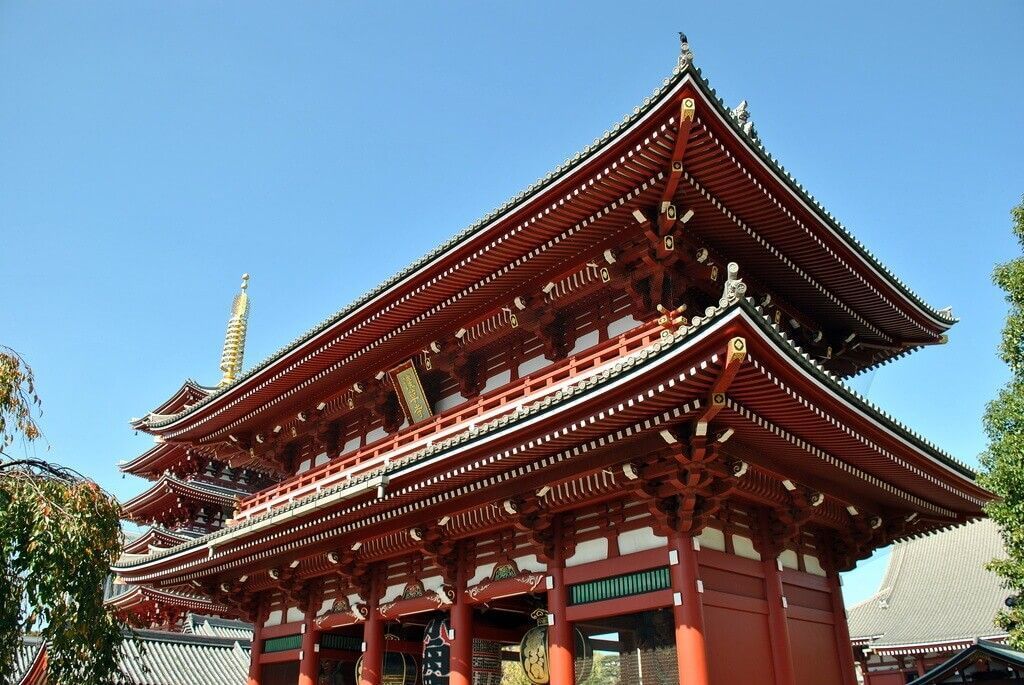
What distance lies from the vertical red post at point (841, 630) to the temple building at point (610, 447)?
0.05m

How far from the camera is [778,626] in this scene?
11117 millimetres

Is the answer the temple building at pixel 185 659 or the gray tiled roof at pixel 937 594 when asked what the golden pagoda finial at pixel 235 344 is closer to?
the temple building at pixel 185 659

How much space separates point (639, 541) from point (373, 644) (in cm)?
631

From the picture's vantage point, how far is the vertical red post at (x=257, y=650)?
1723 centimetres

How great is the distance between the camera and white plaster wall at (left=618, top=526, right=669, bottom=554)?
1053cm

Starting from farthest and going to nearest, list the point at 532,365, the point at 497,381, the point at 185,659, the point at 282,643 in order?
the point at 185,659 → the point at 282,643 → the point at 497,381 → the point at 532,365

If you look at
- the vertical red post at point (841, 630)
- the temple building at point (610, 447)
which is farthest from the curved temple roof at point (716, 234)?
the vertical red post at point (841, 630)

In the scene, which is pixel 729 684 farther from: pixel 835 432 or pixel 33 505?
pixel 33 505

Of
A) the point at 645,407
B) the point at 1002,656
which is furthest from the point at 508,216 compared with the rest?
the point at 1002,656

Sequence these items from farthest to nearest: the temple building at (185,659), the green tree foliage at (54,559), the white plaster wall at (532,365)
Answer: the temple building at (185,659) < the white plaster wall at (532,365) < the green tree foliage at (54,559)

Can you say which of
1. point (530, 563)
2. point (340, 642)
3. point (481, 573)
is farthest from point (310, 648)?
point (530, 563)

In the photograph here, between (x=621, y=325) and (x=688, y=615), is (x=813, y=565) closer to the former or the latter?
(x=688, y=615)

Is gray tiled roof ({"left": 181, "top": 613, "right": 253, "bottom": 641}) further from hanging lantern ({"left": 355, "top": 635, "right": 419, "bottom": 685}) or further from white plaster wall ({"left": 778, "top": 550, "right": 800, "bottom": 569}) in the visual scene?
white plaster wall ({"left": 778, "top": 550, "right": 800, "bottom": 569})

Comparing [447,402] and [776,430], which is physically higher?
[447,402]
